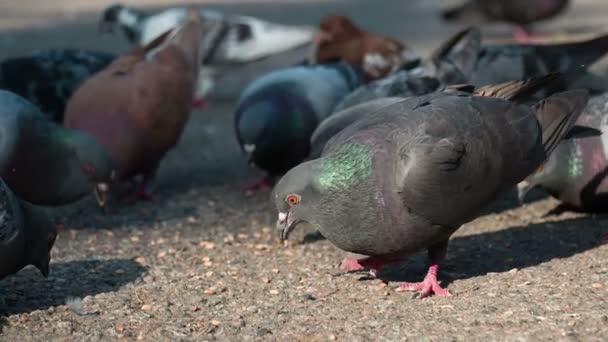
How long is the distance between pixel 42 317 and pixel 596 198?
334 centimetres

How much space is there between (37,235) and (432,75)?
3167 millimetres

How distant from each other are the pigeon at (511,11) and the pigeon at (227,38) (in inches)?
107

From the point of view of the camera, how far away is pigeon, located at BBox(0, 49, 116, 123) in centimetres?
A: 781

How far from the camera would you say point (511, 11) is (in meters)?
11.7

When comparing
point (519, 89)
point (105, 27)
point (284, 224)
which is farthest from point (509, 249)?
point (105, 27)

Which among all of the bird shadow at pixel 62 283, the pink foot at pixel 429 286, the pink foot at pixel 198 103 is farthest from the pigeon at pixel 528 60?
the pink foot at pixel 198 103

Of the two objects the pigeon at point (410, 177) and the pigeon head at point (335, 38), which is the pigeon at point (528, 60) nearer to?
the pigeon head at point (335, 38)

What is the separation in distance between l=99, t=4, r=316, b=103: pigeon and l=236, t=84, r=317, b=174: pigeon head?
8.93 feet

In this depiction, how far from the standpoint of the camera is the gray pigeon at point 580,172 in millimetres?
6008

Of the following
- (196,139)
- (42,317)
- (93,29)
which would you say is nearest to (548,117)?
(42,317)

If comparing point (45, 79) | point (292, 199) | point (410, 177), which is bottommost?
point (45, 79)

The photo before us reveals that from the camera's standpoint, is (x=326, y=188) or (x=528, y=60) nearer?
(x=326, y=188)

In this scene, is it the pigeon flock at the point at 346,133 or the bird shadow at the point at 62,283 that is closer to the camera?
the pigeon flock at the point at 346,133

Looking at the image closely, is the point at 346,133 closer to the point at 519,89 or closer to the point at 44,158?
the point at 519,89
